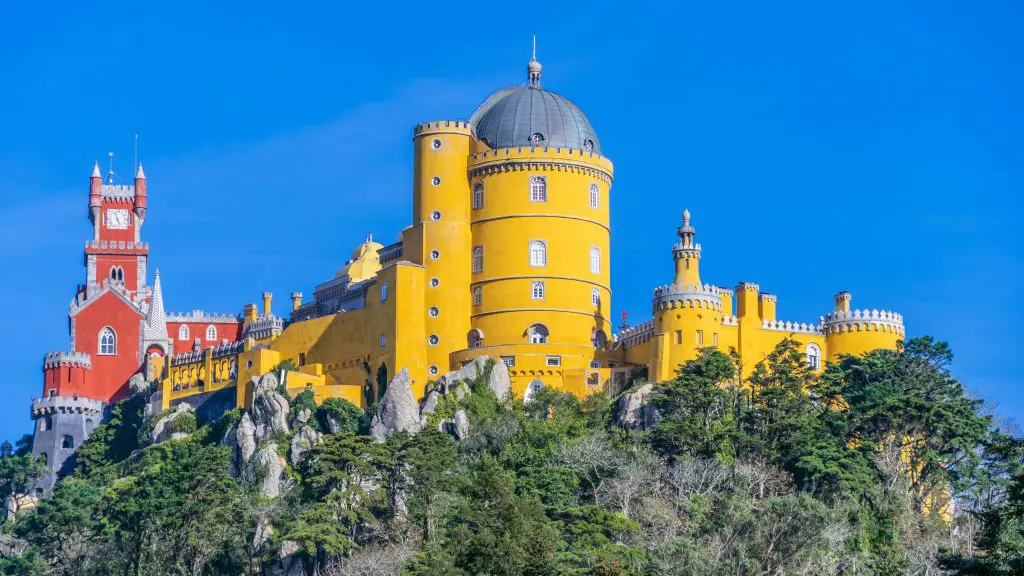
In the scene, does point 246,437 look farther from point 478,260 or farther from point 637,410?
point 637,410

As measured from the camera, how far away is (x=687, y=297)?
9988 centimetres

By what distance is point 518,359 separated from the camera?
104812mm

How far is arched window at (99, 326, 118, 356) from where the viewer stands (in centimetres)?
12362

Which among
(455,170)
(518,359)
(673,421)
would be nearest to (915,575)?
(673,421)

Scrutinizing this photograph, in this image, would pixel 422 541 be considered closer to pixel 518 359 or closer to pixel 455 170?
pixel 518 359

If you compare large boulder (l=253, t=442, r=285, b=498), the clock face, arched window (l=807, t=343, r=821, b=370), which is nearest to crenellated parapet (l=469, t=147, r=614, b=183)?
arched window (l=807, t=343, r=821, b=370)

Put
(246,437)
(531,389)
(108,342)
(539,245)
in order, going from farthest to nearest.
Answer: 1. (108,342)
2. (539,245)
3. (531,389)
4. (246,437)

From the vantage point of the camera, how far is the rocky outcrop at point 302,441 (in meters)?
101

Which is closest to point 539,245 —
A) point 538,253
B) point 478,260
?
point 538,253

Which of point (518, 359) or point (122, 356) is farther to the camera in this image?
point (122, 356)

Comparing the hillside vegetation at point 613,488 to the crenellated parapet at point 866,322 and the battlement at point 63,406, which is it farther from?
the battlement at point 63,406

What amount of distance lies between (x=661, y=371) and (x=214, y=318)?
1514 inches

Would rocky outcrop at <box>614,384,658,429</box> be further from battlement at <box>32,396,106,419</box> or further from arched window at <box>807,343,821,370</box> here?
battlement at <box>32,396,106,419</box>

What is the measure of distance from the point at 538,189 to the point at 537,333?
23.8 feet
